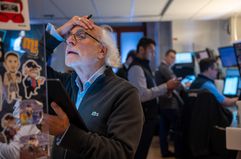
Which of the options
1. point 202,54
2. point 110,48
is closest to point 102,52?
point 110,48

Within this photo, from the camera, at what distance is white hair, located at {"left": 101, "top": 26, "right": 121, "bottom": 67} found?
53.5 inches

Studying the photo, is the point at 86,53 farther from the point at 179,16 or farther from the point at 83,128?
the point at 179,16

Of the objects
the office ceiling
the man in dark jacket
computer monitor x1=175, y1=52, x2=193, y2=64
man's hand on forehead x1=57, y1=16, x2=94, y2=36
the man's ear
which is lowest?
the man in dark jacket

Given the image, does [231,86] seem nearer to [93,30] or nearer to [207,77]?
[207,77]

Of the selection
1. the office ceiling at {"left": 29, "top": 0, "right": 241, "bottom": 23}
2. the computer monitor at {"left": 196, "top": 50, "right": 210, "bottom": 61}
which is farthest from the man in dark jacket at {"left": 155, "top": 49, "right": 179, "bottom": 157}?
the computer monitor at {"left": 196, "top": 50, "right": 210, "bottom": 61}

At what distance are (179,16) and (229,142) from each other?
3.60 metres

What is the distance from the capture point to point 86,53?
4.16 ft

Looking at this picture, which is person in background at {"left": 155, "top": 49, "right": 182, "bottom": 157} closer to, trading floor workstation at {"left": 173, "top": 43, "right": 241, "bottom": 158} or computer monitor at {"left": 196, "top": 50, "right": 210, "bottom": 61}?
trading floor workstation at {"left": 173, "top": 43, "right": 241, "bottom": 158}

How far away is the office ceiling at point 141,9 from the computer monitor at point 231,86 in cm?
104

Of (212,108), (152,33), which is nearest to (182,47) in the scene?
(152,33)

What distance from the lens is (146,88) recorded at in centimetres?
294

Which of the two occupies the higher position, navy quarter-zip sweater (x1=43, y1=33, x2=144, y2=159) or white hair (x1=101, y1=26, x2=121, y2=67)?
white hair (x1=101, y1=26, x2=121, y2=67)

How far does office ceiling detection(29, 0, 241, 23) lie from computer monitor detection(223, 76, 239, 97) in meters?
1.04

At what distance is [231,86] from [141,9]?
168 centimetres
